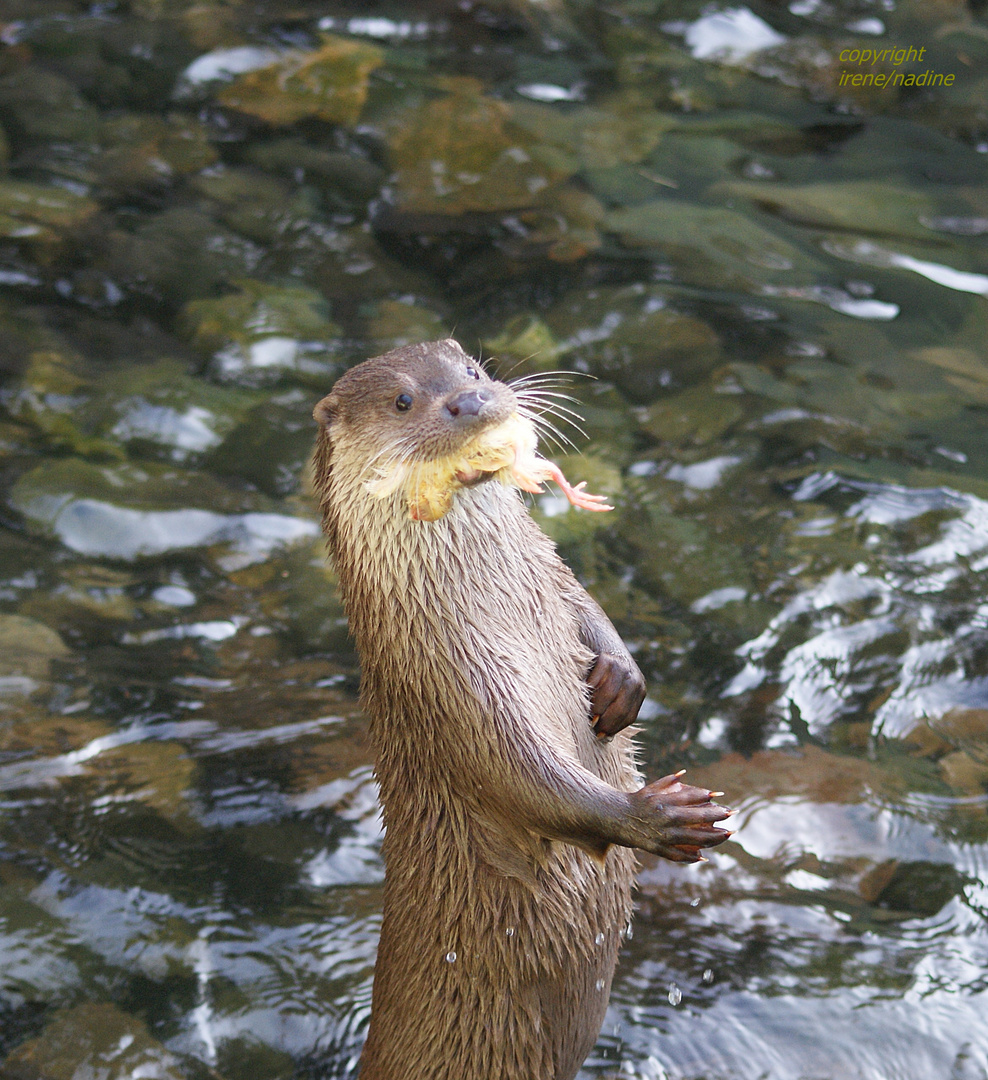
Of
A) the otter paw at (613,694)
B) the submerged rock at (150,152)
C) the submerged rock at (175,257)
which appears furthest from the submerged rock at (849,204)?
the otter paw at (613,694)

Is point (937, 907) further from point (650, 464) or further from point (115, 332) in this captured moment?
point (115, 332)

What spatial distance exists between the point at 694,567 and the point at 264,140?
312 cm


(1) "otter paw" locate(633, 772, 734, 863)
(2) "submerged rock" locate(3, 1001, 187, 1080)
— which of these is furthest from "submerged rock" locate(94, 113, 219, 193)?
(1) "otter paw" locate(633, 772, 734, 863)

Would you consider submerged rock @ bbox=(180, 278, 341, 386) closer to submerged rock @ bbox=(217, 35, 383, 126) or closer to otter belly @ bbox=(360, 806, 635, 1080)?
submerged rock @ bbox=(217, 35, 383, 126)

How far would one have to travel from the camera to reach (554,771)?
6.44 ft

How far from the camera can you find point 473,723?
2.02 meters

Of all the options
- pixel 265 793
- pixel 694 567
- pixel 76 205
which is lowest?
pixel 265 793

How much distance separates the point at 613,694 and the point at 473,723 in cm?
31

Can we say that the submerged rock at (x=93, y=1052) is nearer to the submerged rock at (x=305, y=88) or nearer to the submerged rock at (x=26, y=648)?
the submerged rock at (x=26, y=648)

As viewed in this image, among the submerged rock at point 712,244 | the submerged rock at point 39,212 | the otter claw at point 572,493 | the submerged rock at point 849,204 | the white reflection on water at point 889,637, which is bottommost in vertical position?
the white reflection on water at point 889,637

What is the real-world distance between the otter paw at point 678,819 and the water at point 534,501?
0.93 m

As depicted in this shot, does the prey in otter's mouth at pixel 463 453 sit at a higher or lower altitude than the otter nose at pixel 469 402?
lower

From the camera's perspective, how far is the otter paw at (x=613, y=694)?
2213mm

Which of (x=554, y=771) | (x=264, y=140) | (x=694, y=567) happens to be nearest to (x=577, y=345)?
(x=694, y=567)
